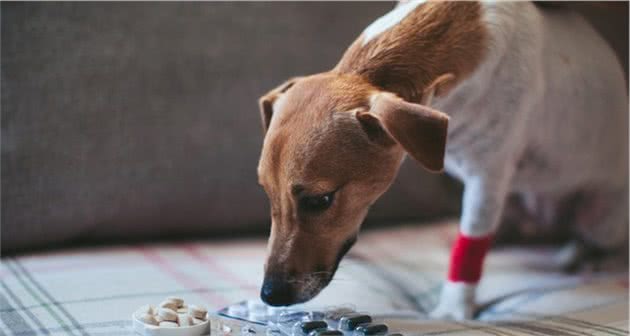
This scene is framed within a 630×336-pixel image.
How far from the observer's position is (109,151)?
73.4 inches

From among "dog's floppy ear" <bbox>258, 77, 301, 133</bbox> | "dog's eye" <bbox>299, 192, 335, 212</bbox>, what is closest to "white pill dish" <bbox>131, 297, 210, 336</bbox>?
"dog's eye" <bbox>299, 192, 335, 212</bbox>

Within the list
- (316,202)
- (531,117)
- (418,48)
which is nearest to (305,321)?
(316,202)

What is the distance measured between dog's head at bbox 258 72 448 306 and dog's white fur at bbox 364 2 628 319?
0.63 feet

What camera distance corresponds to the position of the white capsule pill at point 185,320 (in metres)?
1.27

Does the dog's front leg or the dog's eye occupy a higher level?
the dog's eye

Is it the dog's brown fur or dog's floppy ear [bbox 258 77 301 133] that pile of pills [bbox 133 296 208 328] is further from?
dog's floppy ear [bbox 258 77 301 133]

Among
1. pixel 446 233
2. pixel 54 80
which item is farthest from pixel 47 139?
pixel 446 233

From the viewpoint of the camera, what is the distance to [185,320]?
1.27 meters

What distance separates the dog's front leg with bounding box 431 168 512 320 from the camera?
1638 mm

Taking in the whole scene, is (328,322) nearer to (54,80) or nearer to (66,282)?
(66,282)

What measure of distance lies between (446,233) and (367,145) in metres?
0.87

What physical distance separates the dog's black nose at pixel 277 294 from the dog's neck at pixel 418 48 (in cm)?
41

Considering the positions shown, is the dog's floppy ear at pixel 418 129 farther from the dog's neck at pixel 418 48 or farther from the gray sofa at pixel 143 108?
the gray sofa at pixel 143 108

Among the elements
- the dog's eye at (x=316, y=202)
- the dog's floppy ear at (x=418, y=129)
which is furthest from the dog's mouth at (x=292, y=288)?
the dog's floppy ear at (x=418, y=129)
